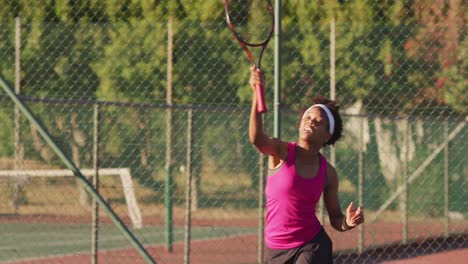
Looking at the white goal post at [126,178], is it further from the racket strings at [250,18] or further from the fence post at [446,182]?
the fence post at [446,182]

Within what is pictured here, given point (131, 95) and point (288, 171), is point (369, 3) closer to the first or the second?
point (131, 95)

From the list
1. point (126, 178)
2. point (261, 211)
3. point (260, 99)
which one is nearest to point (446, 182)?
point (261, 211)

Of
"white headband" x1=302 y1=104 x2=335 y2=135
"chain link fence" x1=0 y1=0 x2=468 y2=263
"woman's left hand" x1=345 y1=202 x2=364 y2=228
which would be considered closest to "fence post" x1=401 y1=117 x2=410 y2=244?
"chain link fence" x1=0 y1=0 x2=468 y2=263

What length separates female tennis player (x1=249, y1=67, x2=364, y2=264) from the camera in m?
4.98

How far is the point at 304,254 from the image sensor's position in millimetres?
5055

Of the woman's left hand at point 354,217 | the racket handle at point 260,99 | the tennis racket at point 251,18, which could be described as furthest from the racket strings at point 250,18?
the racket handle at point 260,99

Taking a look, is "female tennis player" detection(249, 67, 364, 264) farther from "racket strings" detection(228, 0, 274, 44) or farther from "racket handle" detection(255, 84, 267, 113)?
"racket strings" detection(228, 0, 274, 44)

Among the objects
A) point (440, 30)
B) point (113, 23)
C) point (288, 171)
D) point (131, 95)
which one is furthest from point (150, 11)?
point (288, 171)

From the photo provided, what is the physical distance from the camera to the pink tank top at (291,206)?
4.98 meters

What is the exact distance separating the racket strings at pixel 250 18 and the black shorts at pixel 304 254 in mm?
2709

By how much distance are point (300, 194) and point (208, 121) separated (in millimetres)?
5886

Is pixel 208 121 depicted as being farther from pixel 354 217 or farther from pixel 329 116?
pixel 354 217

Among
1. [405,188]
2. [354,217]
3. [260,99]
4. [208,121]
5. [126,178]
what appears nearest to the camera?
[260,99]

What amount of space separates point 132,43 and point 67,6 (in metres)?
1.00
